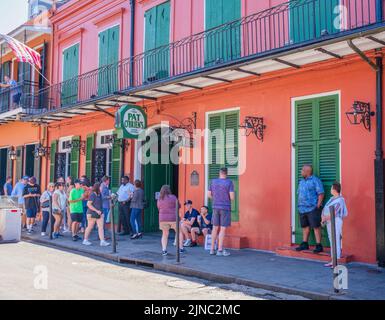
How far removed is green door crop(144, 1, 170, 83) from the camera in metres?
12.9

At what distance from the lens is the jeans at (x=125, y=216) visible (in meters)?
13.1

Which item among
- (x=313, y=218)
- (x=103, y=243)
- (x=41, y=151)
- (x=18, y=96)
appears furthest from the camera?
(x=18, y=96)

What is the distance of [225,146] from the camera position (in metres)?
11.3

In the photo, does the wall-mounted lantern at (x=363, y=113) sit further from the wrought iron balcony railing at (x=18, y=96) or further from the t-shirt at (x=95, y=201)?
the wrought iron balcony railing at (x=18, y=96)

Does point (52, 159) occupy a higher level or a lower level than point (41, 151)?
lower

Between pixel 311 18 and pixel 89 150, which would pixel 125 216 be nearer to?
pixel 89 150

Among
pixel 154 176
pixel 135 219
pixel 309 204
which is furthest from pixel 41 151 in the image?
pixel 309 204

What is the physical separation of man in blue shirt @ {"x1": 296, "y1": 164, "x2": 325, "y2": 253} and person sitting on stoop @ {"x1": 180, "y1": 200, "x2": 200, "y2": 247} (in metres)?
2.66

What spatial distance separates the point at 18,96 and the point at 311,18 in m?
13.1

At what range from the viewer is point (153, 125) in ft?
43.4

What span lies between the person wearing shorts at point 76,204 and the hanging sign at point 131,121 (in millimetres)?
1842

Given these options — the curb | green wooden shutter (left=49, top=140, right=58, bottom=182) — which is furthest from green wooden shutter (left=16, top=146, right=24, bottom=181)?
the curb

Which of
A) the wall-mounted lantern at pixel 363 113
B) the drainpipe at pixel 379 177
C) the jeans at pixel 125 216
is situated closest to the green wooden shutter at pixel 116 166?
the jeans at pixel 125 216

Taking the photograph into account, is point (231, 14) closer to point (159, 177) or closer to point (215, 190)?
point (215, 190)
